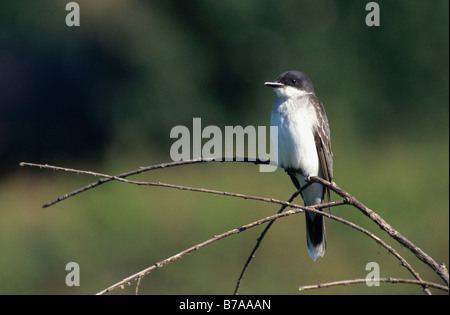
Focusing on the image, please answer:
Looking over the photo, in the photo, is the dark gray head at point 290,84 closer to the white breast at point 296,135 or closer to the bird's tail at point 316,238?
the white breast at point 296,135

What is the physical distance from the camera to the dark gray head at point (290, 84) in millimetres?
4160

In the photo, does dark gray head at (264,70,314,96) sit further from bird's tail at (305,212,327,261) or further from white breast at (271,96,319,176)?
bird's tail at (305,212,327,261)

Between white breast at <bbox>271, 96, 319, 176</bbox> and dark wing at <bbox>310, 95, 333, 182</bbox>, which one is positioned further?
dark wing at <bbox>310, 95, 333, 182</bbox>

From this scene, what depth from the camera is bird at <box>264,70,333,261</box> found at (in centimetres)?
397

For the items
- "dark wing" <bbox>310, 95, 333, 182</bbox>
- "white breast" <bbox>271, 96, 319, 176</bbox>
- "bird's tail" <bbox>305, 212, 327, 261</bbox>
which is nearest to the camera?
"white breast" <bbox>271, 96, 319, 176</bbox>

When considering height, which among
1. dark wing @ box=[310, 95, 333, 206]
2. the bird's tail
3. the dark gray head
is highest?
the dark gray head

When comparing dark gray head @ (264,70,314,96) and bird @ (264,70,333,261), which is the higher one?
dark gray head @ (264,70,314,96)

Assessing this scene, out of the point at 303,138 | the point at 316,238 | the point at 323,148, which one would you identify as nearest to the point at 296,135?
the point at 303,138

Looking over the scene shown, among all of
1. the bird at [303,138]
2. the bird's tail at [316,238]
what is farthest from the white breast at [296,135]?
the bird's tail at [316,238]

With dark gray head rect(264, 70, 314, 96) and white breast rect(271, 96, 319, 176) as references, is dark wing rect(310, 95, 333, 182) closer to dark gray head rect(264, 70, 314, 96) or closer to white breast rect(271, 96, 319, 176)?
white breast rect(271, 96, 319, 176)

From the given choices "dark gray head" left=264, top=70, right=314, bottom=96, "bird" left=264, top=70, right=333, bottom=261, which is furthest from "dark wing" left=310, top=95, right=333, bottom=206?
"dark gray head" left=264, top=70, right=314, bottom=96

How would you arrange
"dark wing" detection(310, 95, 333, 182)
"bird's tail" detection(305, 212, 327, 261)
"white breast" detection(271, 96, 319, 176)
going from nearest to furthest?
"white breast" detection(271, 96, 319, 176)
"dark wing" detection(310, 95, 333, 182)
"bird's tail" detection(305, 212, 327, 261)

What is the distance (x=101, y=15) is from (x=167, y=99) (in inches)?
73.5

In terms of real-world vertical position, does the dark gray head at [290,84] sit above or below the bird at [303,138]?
above
